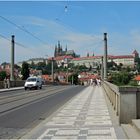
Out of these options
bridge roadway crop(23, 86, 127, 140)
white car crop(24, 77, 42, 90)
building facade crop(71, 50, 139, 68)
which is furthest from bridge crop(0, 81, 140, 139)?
building facade crop(71, 50, 139, 68)

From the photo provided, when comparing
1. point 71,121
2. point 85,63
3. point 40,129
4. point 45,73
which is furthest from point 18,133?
point 85,63

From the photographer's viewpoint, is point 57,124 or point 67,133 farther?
point 57,124

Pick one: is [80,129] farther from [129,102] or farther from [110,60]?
[110,60]

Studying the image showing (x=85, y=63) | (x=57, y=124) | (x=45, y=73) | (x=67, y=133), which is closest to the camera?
(x=67, y=133)

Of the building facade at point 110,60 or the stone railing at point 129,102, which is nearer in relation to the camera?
the stone railing at point 129,102

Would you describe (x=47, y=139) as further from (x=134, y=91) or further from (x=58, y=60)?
(x=58, y=60)

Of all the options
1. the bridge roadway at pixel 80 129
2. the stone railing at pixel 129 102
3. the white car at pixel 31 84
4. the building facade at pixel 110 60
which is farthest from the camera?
the building facade at pixel 110 60

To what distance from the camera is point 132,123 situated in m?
14.0

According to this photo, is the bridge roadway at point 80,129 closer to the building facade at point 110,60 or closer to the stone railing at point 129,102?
the stone railing at point 129,102

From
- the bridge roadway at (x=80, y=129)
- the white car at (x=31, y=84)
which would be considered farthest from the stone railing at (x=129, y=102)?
the white car at (x=31, y=84)

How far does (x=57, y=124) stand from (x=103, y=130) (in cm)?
231

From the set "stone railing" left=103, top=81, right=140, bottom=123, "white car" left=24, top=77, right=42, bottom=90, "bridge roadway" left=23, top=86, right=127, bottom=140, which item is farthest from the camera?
"white car" left=24, top=77, right=42, bottom=90

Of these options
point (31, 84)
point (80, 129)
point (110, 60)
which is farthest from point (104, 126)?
point (110, 60)

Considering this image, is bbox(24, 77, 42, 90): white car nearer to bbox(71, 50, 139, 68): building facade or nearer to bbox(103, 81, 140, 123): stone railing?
bbox(103, 81, 140, 123): stone railing
